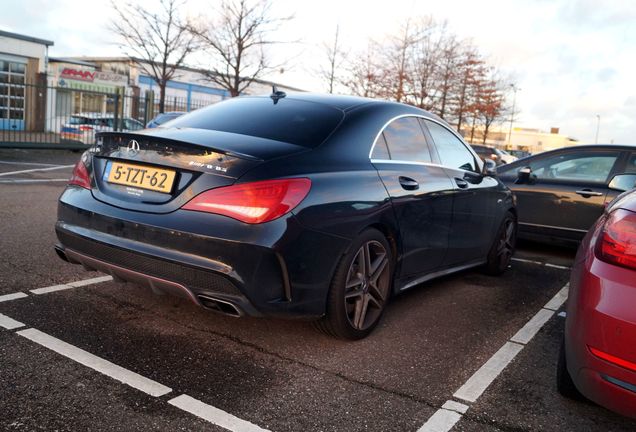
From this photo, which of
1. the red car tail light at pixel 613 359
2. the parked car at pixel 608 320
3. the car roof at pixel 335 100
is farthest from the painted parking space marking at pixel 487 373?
the car roof at pixel 335 100

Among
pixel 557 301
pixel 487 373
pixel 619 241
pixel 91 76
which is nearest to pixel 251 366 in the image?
pixel 487 373

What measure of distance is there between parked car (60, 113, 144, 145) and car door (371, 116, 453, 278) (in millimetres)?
15322

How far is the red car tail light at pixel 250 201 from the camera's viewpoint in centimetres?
271

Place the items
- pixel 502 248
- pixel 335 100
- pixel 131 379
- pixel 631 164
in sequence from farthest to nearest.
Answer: pixel 631 164 < pixel 502 248 < pixel 335 100 < pixel 131 379

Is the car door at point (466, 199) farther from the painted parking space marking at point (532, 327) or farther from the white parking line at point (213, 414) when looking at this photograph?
the white parking line at point (213, 414)

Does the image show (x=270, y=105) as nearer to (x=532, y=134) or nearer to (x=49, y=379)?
(x=49, y=379)

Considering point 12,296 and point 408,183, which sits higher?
point 408,183

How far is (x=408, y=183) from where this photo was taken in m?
3.66

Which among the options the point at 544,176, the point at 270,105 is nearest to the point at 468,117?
the point at 544,176

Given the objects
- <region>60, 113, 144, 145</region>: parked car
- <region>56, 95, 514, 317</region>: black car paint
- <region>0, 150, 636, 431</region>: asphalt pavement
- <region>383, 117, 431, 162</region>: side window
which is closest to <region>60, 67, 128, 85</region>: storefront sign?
<region>60, 113, 144, 145</region>: parked car

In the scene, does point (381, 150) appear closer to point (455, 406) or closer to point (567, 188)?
point (455, 406)

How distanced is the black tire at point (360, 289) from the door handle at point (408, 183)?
41 cm

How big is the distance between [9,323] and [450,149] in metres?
3.28

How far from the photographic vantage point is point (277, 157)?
2.89 m
